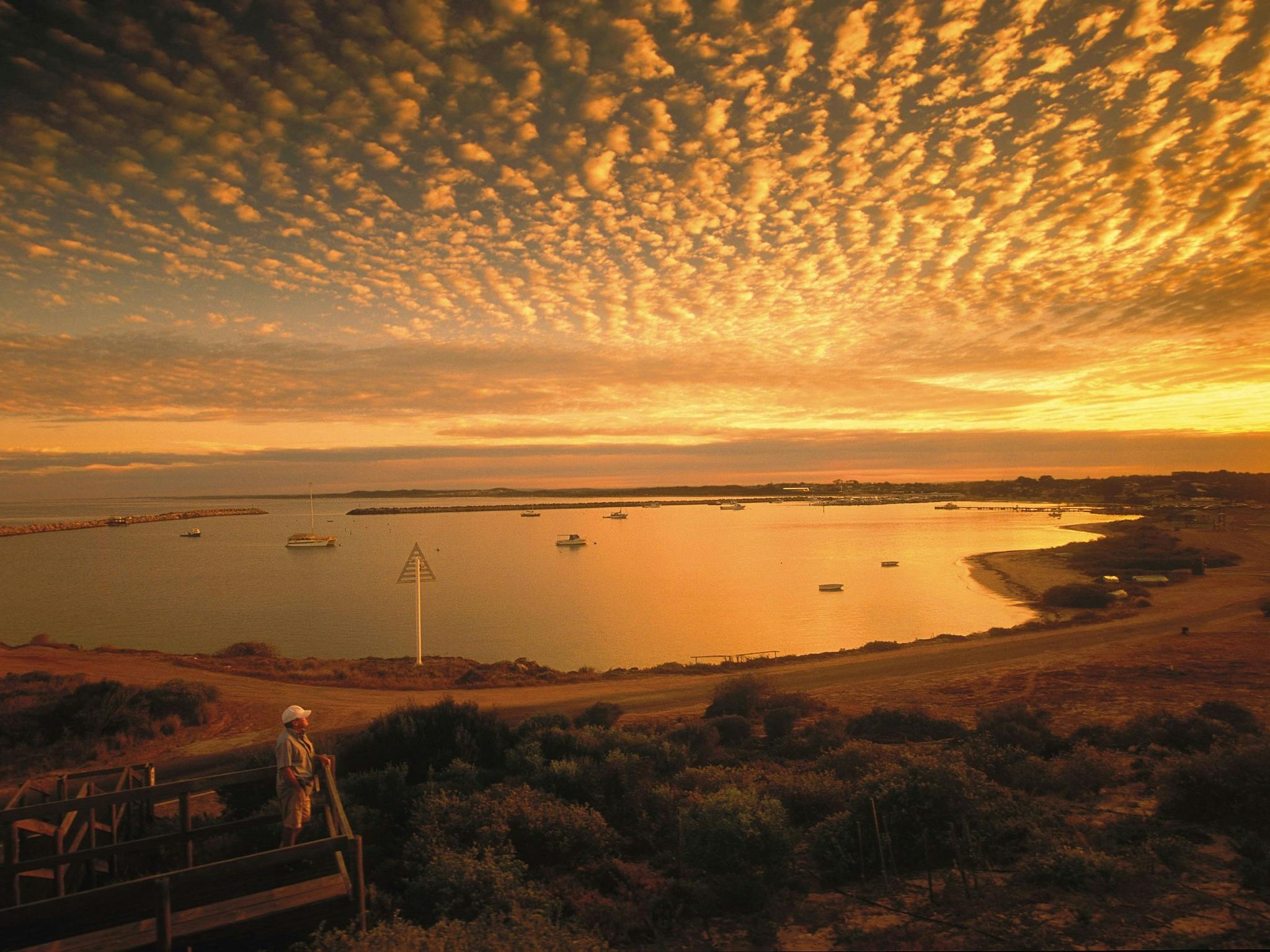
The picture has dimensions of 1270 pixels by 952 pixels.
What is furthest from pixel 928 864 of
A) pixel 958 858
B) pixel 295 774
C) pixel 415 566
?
pixel 415 566

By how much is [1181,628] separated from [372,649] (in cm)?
3549

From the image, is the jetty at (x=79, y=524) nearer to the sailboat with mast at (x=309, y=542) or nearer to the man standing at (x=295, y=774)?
the sailboat with mast at (x=309, y=542)

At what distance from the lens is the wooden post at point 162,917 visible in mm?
4434

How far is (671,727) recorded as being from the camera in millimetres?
14977

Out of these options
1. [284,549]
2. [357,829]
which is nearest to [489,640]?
[357,829]

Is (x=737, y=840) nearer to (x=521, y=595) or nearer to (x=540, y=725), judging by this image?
(x=540, y=725)

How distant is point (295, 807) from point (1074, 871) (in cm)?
760

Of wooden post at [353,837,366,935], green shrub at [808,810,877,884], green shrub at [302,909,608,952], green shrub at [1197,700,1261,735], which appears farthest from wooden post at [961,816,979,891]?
green shrub at [1197,700,1261,735]

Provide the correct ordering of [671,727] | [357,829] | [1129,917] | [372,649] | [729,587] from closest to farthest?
[1129,917], [357,829], [671,727], [372,649], [729,587]

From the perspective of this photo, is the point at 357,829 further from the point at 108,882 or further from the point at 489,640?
the point at 489,640

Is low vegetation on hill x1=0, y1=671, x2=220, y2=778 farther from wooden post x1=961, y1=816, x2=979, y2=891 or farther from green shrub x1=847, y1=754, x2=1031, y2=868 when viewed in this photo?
wooden post x1=961, y1=816, x2=979, y2=891

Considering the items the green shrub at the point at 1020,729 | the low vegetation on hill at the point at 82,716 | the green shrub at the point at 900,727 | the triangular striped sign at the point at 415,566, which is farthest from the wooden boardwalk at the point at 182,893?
the triangular striped sign at the point at 415,566

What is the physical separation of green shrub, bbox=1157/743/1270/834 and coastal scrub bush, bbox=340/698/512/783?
9.42 meters

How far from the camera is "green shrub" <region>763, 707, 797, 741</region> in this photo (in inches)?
561
